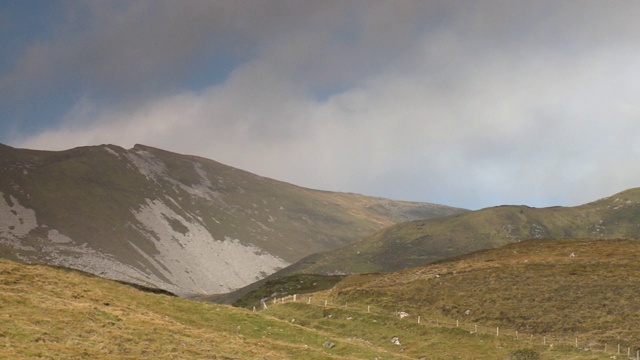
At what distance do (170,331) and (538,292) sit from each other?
1870 inches

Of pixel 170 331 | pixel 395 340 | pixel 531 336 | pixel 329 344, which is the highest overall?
pixel 170 331

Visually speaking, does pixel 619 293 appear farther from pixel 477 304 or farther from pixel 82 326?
pixel 82 326

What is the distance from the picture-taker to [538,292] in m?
72.1

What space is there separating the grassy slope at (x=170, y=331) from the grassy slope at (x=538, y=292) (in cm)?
651

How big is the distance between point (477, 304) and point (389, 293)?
13.0 metres

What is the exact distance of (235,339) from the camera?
44.1m

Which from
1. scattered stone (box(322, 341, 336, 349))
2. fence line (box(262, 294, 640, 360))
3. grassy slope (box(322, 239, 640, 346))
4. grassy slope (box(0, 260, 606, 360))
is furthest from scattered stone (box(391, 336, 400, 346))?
scattered stone (box(322, 341, 336, 349))

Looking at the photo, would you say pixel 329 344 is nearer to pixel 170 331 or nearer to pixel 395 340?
pixel 395 340

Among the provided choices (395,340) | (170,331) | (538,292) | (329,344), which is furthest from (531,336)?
(170,331)

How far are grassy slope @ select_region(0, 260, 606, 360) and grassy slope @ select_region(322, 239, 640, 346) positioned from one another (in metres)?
6.51

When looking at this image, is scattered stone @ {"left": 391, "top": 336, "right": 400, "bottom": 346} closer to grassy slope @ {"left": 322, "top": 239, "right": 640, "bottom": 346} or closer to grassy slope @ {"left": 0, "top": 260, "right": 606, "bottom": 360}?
grassy slope @ {"left": 0, "top": 260, "right": 606, "bottom": 360}

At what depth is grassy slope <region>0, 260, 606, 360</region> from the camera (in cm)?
3434

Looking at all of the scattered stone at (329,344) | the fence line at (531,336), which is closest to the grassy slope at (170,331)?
the scattered stone at (329,344)

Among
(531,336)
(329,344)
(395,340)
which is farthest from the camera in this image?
(395,340)
